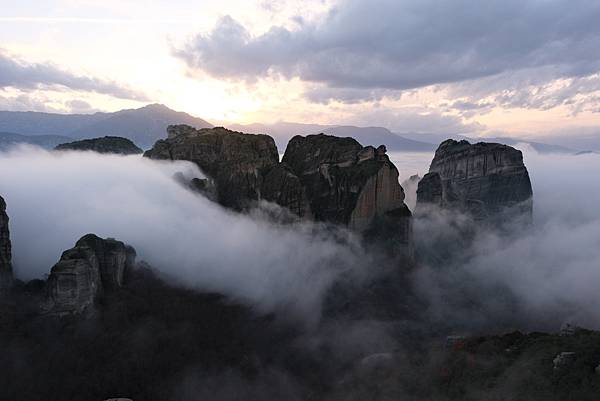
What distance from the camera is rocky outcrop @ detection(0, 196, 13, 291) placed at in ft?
309

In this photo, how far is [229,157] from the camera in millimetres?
167000

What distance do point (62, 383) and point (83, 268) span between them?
21224 millimetres

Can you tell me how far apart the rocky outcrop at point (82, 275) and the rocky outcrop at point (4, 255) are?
13.5 metres

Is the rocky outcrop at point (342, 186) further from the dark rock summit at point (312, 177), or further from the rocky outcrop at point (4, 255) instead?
the rocky outcrop at point (4, 255)

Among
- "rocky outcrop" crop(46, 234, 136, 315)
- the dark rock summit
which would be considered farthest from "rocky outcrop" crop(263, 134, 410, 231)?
"rocky outcrop" crop(46, 234, 136, 315)

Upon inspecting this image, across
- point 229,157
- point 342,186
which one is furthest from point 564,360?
point 229,157

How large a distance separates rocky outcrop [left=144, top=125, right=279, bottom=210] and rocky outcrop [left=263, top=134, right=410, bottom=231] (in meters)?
7.47

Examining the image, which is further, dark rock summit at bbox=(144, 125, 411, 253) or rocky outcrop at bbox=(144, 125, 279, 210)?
rocky outcrop at bbox=(144, 125, 279, 210)

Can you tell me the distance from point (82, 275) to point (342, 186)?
296 feet

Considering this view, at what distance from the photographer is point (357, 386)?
89.8 meters

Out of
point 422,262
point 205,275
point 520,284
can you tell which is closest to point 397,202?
point 422,262

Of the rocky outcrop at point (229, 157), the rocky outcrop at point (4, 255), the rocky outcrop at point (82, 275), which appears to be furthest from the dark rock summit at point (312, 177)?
the rocky outcrop at point (4, 255)

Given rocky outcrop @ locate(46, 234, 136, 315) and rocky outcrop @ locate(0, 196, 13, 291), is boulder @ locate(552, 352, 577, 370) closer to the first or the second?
rocky outcrop @ locate(46, 234, 136, 315)

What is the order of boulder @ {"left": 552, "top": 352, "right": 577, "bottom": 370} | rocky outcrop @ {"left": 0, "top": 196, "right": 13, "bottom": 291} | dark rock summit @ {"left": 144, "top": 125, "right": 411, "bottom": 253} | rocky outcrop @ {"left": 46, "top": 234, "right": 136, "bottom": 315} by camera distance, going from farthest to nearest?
dark rock summit @ {"left": 144, "top": 125, "right": 411, "bottom": 253} < rocky outcrop @ {"left": 0, "top": 196, "right": 13, "bottom": 291} < rocky outcrop @ {"left": 46, "top": 234, "right": 136, "bottom": 315} < boulder @ {"left": 552, "top": 352, "right": 577, "bottom": 370}
